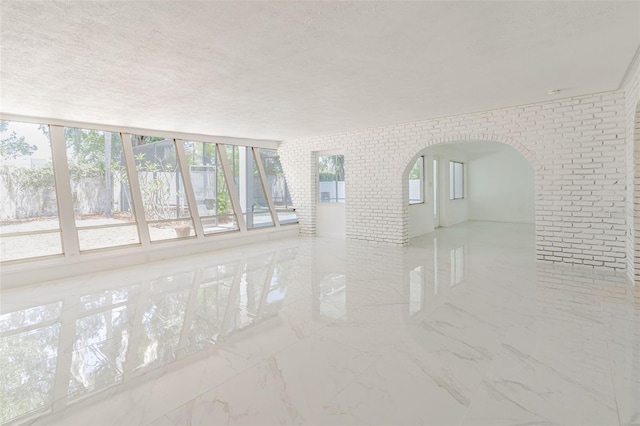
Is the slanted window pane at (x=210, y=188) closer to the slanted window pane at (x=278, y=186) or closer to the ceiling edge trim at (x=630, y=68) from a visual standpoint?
the slanted window pane at (x=278, y=186)

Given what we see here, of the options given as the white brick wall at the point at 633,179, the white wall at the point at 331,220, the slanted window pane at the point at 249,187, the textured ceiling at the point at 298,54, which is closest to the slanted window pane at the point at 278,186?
the slanted window pane at the point at 249,187

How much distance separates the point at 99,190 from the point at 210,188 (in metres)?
2.10

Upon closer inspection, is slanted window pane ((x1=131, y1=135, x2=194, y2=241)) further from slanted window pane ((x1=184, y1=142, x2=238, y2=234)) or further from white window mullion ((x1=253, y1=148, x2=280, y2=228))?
white window mullion ((x1=253, y1=148, x2=280, y2=228))

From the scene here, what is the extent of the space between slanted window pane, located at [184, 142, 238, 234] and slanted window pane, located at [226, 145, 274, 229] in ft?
1.13

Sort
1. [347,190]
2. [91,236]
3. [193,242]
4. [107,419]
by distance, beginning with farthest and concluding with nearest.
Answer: [347,190]
[193,242]
[91,236]
[107,419]

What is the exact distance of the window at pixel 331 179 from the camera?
7.95m

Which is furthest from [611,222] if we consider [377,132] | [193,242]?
[193,242]

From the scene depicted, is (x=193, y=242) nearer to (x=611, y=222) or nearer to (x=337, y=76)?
A: (x=337, y=76)

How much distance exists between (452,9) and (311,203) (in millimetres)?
6180

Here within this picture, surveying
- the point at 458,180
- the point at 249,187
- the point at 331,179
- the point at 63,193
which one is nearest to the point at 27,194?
the point at 63,193

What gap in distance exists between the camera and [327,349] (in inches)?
100

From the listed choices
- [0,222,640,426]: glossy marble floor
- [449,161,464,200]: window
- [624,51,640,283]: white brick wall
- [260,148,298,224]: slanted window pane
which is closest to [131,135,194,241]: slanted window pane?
[0,222,640,426]: glossy marble floor

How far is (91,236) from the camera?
5637 mm

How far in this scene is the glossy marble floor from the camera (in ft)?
6.15
